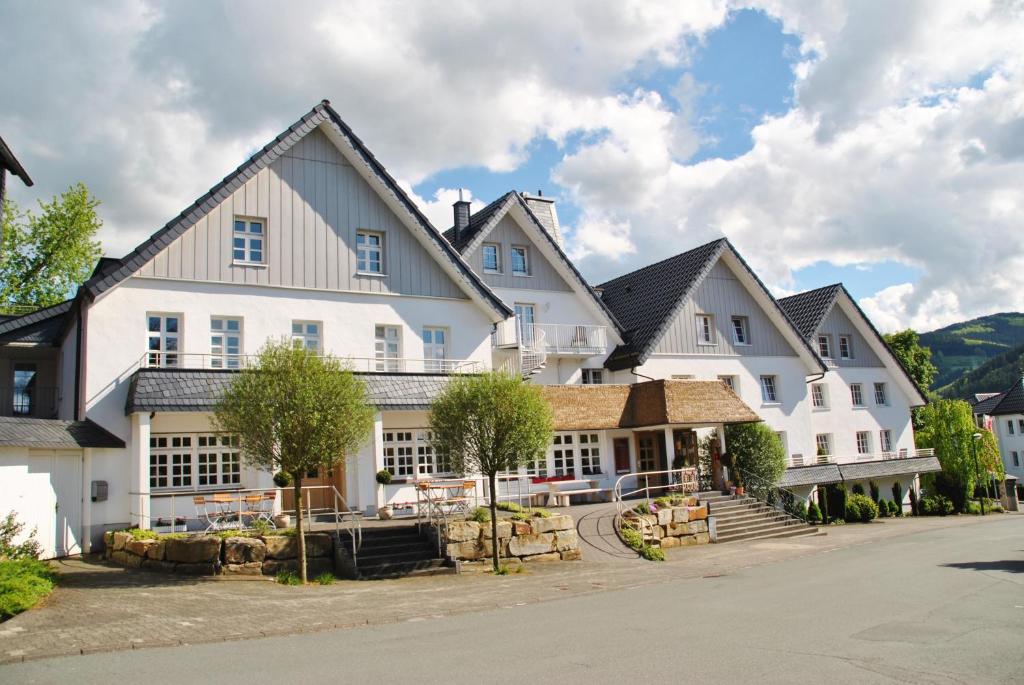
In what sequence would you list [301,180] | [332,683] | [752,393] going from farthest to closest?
[752,393] < [301,180] < [332,683]

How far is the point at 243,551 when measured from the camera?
1576 cm

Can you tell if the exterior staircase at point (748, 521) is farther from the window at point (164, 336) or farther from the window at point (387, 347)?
the window at point (164, 336)

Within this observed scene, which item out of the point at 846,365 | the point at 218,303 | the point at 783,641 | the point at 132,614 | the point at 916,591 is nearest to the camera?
the point at 783,641

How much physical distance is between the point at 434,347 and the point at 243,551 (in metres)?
9.61

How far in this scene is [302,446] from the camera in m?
15.0

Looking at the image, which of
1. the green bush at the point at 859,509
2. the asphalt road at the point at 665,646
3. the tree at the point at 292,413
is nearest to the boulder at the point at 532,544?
the asphalt road at the point at 665,646

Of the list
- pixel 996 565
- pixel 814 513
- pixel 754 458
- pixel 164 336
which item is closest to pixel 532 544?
pixel 996 565

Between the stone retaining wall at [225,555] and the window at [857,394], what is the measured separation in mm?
27699

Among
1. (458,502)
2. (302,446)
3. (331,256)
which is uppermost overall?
(331,256)

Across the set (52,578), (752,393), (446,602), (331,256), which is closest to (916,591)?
(446,602)

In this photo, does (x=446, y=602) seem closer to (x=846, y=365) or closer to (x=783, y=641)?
(x=783, y=641)

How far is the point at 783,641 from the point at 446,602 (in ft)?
19.1

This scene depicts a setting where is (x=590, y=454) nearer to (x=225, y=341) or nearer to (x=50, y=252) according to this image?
(x=225, y=341)

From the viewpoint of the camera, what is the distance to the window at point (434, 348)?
23656 mm
